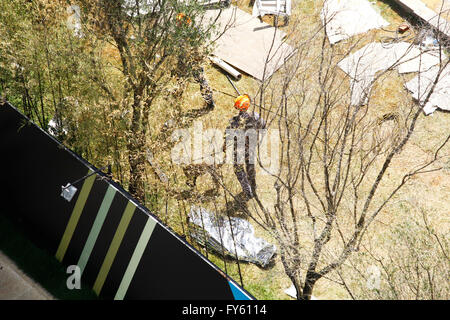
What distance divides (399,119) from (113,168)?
6.91m

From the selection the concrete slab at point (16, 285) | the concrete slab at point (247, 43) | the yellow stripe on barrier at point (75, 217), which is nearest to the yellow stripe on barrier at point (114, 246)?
the yellow stripe on barrier at point (75, 217)

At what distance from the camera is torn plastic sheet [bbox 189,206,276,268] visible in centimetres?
1075

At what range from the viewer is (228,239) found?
1090 cm

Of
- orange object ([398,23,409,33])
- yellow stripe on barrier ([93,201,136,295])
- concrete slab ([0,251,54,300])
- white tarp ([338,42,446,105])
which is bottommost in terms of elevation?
concrete slab ([0,251,54,300])

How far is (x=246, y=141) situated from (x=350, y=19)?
616cm

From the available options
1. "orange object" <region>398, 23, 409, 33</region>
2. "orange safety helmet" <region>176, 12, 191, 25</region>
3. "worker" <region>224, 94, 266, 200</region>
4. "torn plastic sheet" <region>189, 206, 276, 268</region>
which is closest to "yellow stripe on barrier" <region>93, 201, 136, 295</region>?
"torn plastic sheet" <region>189, 206, 276, 268</region>

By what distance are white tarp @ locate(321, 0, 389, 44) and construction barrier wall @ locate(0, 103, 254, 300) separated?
28.5 ft

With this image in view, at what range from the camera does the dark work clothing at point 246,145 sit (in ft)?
36.0

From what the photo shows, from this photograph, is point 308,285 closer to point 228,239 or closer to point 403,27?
point 228,239

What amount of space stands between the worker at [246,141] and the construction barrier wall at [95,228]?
10.7ft

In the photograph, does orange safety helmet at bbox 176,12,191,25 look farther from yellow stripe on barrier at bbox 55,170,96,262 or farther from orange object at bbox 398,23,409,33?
orange object at bbox 398,23,409,33


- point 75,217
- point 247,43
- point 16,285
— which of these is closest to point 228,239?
point 75,217

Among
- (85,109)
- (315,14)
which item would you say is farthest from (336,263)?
(315,14)

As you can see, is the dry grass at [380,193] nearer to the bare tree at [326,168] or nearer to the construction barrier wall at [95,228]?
the bare tree at [326,168]
